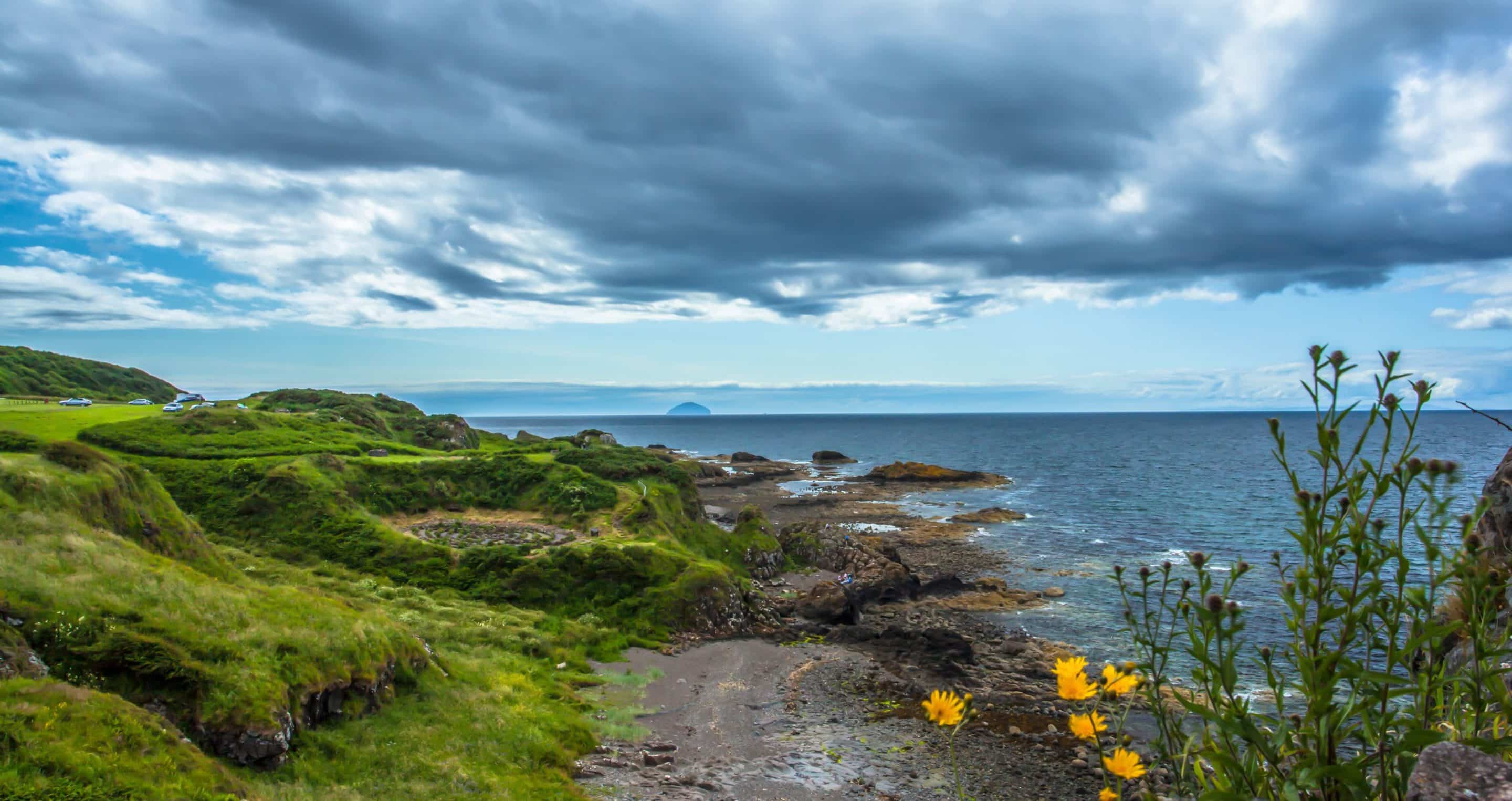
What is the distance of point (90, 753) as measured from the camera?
326 inches

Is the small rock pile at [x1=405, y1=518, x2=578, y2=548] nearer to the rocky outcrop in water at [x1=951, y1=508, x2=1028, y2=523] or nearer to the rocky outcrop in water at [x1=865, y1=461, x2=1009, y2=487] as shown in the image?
the rocky outcrop in water at [x1=951, y1=508, x2=1028, y2=523]

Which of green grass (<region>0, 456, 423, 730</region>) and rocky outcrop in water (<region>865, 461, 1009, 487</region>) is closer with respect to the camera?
green grass (<region>0, 456, 423, 730</region>)

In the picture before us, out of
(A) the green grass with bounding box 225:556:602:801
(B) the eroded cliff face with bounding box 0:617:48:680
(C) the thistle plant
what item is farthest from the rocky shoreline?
(C) the thistle plant

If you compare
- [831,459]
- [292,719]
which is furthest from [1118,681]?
[831,459]

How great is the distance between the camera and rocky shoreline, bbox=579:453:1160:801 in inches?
658

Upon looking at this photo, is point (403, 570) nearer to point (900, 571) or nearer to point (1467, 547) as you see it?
point (900, 571)

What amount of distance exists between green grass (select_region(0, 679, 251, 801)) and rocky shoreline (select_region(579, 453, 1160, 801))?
731 cm

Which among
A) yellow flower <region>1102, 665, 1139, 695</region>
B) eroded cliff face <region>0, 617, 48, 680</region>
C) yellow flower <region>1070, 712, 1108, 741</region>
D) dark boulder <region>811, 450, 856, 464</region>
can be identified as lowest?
dark boulder <region>811, 450, 856, 464</region>

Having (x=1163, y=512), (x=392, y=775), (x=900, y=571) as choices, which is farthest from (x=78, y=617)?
(x=1163, y=512)

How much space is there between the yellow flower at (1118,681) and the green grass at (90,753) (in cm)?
968

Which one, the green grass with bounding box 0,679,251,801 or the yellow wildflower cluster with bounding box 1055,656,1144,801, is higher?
the yellow wildflower cluster with bounding box 1055,656,1144,801

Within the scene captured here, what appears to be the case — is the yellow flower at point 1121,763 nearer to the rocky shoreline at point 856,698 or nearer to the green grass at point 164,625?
the green grass at point 164,625

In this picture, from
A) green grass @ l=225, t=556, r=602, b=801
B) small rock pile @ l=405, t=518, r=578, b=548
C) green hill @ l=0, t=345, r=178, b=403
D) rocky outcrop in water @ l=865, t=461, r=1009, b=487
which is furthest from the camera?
rocky outcrop in water @ l=865, t=461, r=1009, b=487

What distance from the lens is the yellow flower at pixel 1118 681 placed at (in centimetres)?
329
